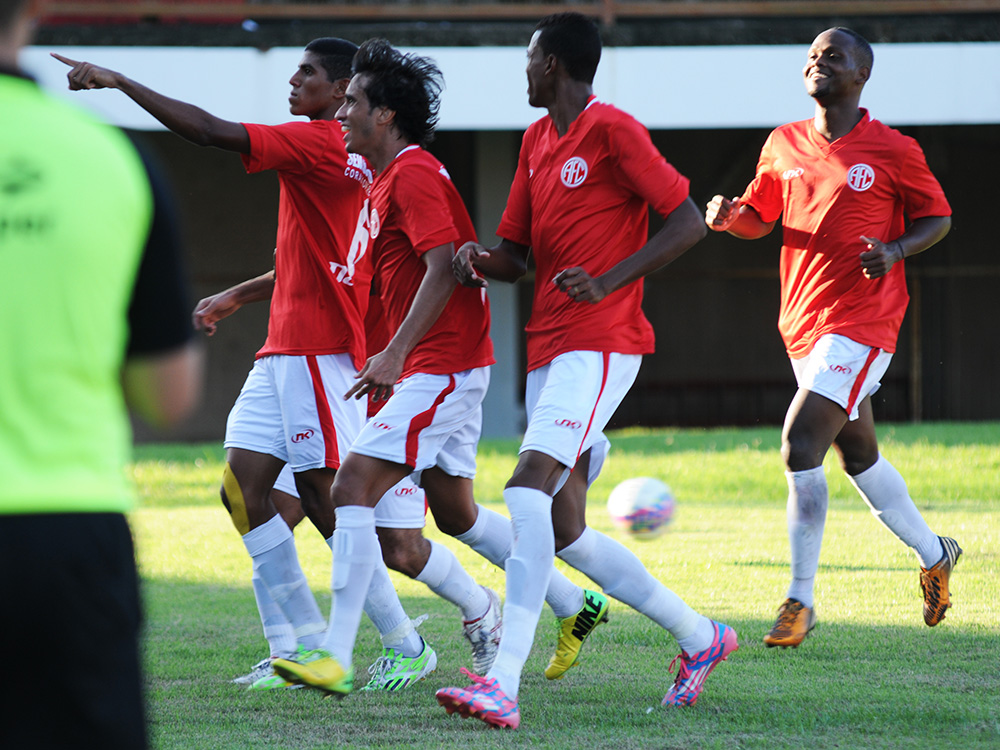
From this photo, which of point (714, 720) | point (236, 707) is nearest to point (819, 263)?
point (714, 720)

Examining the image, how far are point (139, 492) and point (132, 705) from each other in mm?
10899

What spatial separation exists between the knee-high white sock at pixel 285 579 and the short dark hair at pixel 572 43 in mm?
2007

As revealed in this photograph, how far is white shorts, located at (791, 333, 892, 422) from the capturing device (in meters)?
5.06

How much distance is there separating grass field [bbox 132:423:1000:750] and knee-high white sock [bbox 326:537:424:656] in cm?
16

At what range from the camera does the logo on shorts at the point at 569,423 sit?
3.89 m

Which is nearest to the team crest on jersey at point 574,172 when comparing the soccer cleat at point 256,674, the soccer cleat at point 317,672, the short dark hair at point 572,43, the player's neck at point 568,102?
the player's neck at point 568,102

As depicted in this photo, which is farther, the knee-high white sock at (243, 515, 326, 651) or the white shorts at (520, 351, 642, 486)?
the knee-high white sock at (243, 515, 326, 651)

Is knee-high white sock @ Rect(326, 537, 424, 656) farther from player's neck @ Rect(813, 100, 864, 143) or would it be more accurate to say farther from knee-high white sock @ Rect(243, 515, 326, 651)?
player's neck @ Rect(813, 100, 864, 143)

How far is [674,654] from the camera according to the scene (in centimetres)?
479

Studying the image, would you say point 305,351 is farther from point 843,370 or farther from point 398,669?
point 843,370

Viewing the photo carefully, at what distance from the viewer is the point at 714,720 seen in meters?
3.80

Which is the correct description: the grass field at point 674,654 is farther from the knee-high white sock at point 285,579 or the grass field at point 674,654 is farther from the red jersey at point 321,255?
the red jersey at point 321,255

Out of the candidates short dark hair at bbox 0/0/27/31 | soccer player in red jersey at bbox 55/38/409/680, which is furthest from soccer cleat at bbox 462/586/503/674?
short dark hair at bbox 0/0/27/31

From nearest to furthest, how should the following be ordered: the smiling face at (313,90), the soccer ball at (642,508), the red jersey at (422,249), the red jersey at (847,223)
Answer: the red jersey at (422,249), the smiling face at (313,90), the red jersey at (847,223), the soccer ball at (642,508)
